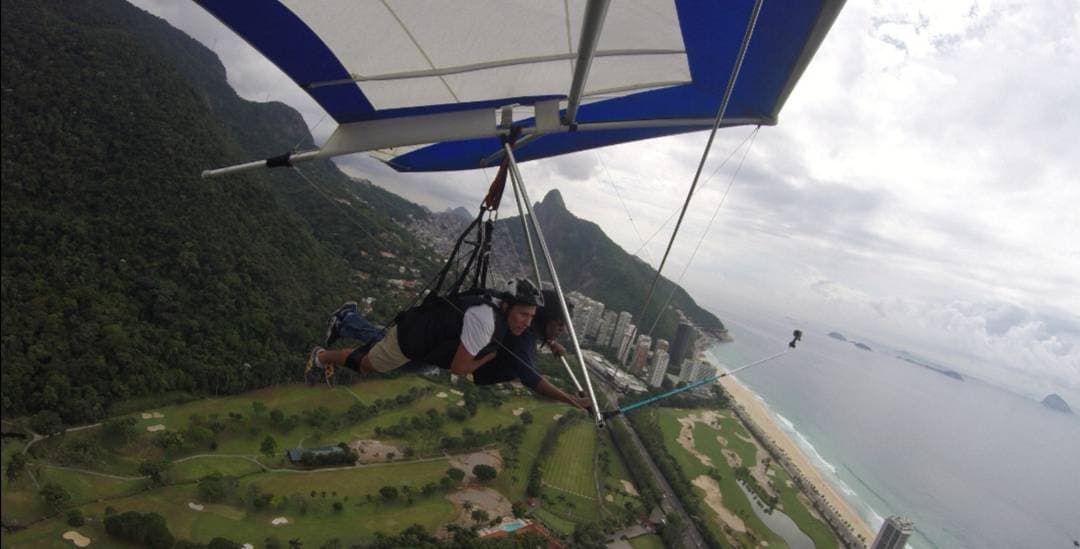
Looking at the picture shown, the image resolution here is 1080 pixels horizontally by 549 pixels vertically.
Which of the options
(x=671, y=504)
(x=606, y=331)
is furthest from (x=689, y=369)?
(x=671, y=504)

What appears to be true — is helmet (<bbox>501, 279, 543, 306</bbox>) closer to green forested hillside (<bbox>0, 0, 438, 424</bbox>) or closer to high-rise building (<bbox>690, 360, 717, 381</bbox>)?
green forested hillside (<bbox>0, 0, 438, 424</bbox>)

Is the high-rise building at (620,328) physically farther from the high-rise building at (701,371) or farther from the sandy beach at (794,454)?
the sandy beach at (794,454)

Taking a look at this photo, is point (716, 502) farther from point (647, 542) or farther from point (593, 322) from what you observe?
point (593, 322)

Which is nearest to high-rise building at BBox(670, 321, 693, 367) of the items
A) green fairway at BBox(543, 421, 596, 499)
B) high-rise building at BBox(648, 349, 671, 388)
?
high-rise building at BBox(648, 349, 671, 388)

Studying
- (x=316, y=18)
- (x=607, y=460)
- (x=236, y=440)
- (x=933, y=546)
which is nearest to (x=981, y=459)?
(x=933, y=546)

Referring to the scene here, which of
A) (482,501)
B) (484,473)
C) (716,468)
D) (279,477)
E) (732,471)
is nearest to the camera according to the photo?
(279,477)

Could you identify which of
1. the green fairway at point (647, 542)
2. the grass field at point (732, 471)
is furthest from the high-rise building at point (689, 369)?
the green fairway at point (647, 542)
